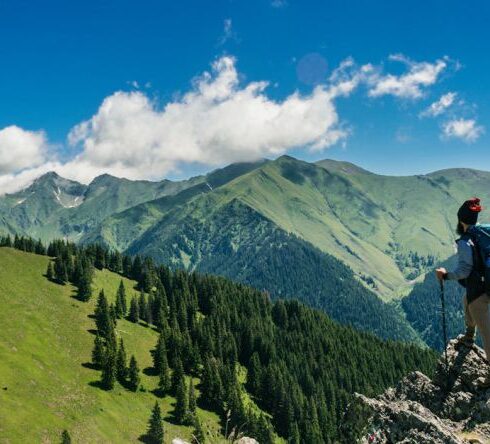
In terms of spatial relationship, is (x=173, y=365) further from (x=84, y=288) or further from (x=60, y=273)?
(x=60, y=273)

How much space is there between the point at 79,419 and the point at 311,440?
67.3 meters

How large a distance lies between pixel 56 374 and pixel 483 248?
12072 centimetres

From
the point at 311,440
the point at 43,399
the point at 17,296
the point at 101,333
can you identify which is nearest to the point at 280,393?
the point at 311,440

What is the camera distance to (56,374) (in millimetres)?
115062

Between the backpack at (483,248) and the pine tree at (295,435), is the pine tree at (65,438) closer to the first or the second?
the pine tree at (295,435)

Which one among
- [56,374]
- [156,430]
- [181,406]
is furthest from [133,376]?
[156,430]

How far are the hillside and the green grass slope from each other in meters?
0.31

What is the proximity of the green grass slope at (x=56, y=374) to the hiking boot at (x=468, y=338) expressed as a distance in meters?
89.8

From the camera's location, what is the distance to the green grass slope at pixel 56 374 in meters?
95.6

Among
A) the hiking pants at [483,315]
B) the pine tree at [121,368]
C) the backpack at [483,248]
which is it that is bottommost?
the pine tree at [121,368]

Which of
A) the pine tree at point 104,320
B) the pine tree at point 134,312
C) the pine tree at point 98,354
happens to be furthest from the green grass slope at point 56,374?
the pine tree at point 134,312

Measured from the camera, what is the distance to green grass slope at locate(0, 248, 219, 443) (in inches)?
3765

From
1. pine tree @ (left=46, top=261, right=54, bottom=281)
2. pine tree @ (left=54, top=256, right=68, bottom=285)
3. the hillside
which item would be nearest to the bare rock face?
the hillside

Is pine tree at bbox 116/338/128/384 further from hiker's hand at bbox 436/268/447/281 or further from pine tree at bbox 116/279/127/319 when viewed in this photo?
hiker's hand at bbox 436/268/447/281
